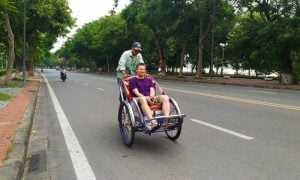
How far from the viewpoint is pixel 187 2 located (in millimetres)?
42312

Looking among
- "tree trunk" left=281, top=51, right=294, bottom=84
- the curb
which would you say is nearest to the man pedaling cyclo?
the curb

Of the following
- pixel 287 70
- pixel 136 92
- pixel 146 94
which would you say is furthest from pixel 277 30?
pixel 136 92

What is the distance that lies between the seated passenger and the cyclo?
0.08 m

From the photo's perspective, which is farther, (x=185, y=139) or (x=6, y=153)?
(x=185, y=139)

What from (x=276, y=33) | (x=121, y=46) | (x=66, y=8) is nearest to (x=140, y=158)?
(x=276, y=33)

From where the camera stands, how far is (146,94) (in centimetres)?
807

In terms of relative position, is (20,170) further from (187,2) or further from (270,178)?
(187,2)

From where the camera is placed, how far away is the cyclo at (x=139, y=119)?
23.3 feet

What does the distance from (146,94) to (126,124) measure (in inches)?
29.4

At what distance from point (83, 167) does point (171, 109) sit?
225cm

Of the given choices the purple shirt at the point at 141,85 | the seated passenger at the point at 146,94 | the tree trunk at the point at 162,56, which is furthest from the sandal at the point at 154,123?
the tree trunk at the point at 162,56

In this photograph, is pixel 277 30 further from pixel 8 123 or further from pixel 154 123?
pixel 154 123

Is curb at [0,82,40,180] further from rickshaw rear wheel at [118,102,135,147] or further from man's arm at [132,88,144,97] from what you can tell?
man's arm at [132,88,144,97]

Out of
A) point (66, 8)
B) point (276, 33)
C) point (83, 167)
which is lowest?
point (83, 167)
